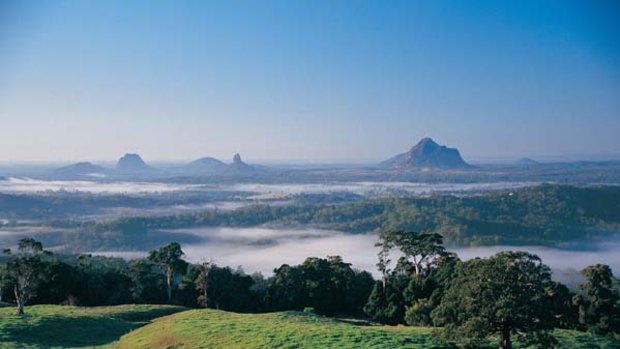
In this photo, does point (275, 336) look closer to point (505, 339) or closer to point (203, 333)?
point (203, 333)

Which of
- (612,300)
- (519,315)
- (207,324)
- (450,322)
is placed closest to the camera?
(519,315)

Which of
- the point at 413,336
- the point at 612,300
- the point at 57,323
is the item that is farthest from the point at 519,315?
the point at 57,323

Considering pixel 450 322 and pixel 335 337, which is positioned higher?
pixel 450 322

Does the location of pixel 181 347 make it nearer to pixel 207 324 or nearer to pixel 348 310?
pixel 207 324

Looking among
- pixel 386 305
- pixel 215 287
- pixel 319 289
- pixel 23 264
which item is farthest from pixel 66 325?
pixel 386 305

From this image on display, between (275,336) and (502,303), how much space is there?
13.7 m

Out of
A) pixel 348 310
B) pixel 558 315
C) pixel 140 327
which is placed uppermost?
pixel 558 315

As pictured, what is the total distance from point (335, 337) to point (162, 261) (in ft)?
130

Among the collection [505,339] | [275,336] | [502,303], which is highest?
[502,303]

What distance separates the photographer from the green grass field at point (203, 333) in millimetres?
30500

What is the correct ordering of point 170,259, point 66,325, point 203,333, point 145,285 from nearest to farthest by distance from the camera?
point 203,333
point 66,325
point 145,285
point 170,259

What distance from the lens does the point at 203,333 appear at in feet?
110

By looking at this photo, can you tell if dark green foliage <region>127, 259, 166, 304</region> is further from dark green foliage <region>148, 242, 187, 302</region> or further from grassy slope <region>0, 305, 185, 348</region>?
grassy slope <region>0, 305, 185, 348</region>

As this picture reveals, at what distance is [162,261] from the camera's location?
2574 inches
